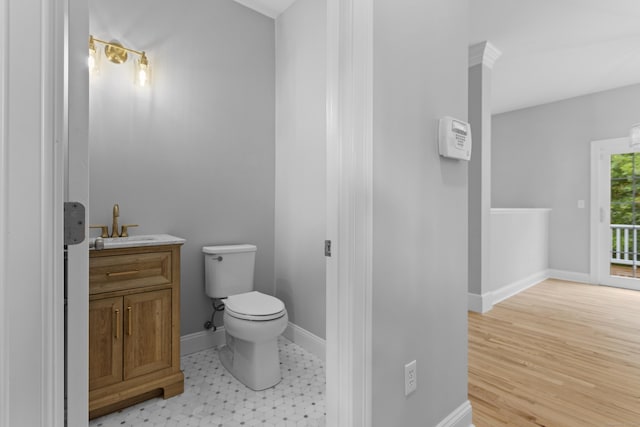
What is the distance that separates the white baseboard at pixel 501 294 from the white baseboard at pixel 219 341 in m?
1.88

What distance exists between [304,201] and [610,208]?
4649mm

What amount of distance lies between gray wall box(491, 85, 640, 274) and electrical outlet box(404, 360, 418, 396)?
4.85 m

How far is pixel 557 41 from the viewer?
312 cm

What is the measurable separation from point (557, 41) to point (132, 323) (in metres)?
4.30

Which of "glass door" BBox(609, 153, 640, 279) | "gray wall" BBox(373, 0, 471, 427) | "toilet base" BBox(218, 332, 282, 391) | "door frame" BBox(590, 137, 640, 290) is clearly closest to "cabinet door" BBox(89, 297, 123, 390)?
"toilet base" BBox(218, 332, 282, 391)

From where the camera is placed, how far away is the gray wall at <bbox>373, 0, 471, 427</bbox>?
3.73 feet

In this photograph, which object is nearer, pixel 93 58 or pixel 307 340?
pixel 93 58

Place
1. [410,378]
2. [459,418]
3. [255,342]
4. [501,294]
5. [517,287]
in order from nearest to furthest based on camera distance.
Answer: [410,378], [459,418], [255,342], [501,294], [517,287]

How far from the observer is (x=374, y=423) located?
110cm

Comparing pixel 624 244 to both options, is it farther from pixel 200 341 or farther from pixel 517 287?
pixel 200 341

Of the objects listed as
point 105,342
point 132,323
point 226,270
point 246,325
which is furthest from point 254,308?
point 105,342

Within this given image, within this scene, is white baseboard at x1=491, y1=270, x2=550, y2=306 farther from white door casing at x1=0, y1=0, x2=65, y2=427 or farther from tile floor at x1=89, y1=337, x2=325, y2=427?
white door casing at x1=0, y1=0, x2=65, y2=427

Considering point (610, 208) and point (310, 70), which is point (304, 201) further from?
point (610, 208)

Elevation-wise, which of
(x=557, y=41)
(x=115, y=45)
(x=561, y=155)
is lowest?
(x=561, y=155)
